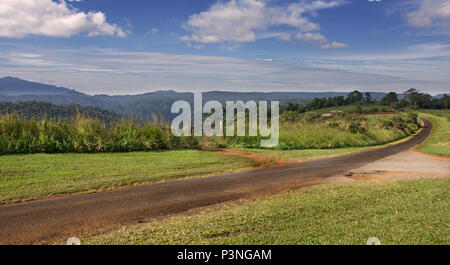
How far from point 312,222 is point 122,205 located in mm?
3730

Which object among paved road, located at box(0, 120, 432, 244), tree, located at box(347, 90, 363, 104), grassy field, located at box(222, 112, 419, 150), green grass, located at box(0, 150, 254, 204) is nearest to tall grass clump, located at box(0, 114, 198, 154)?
green grass, located at box(0, 150, 254, 204)

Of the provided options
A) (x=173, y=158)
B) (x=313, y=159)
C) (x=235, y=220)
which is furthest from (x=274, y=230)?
(x=313, y=159)

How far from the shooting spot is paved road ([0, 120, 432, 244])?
16.4 feet

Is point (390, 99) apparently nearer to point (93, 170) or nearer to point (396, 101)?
point (396, 101)

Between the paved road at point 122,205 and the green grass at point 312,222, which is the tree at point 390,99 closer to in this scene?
the paved road at point 122,205

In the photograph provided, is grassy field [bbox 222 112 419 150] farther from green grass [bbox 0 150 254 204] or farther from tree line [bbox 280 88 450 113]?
tree line [bbox 280 88 450 113]

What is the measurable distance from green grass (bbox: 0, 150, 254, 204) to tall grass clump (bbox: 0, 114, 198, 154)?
840mm

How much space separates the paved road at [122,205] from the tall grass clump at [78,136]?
558cm

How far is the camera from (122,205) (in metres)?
6.32

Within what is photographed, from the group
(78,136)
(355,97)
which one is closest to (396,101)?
(355,97)

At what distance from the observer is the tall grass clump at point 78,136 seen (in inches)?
449
